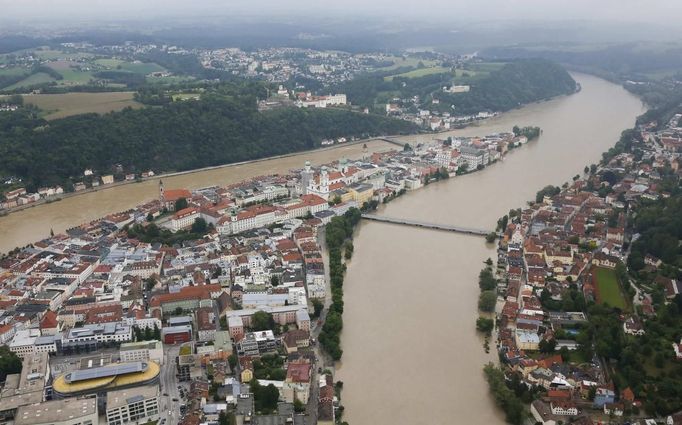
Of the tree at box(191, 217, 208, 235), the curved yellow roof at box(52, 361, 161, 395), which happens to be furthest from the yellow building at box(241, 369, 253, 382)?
the tree at box(191, 217, 208, 235)

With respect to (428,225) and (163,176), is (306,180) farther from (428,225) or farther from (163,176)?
(163,176)

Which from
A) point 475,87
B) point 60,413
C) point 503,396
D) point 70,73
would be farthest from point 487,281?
point 70,73

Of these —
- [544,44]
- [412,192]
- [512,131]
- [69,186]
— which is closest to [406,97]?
[512,131]

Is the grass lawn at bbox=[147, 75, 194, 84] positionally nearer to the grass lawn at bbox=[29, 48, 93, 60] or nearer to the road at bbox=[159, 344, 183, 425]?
the grass lawn at bbox=[29, 48, 93, 60]

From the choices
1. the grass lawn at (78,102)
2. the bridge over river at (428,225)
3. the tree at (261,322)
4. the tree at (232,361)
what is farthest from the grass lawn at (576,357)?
the grass lawn at (78,102)

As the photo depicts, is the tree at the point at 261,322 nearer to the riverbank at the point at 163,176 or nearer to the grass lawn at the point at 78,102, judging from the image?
the riverbank at the point at 163,176

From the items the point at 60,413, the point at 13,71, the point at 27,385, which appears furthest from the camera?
the point at 13,71
